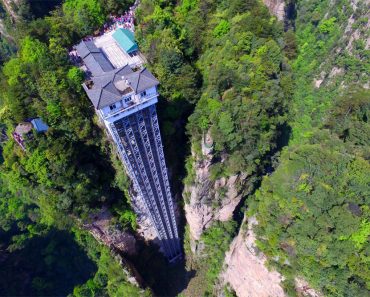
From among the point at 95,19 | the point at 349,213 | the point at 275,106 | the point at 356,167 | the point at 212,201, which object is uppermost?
the point at 95,19

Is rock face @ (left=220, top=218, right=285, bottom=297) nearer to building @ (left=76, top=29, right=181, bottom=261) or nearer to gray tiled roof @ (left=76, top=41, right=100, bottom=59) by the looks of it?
building @ (left=76, top=29, right=181, bottom=261)

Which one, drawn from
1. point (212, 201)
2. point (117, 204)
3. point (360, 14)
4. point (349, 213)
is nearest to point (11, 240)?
point (117, 204)

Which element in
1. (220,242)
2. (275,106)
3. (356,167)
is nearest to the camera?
(356,167)

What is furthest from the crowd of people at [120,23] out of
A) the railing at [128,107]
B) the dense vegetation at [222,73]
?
the railing at [128,107]

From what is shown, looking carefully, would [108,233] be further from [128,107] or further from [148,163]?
[128,107]

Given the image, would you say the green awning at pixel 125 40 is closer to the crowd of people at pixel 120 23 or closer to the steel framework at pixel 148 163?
the crowd of people at pixel 120 23

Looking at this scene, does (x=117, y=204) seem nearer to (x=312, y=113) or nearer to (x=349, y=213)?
(x=349, y=213)

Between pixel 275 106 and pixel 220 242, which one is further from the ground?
pixel 275 106
